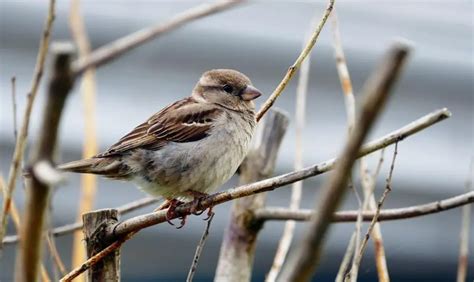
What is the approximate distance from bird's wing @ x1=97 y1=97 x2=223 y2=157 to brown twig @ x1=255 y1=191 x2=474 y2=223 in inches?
24.1

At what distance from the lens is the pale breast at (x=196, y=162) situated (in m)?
3.37

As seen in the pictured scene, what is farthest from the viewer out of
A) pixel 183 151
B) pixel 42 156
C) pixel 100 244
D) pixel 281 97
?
pixel 281 97

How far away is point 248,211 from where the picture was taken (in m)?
3.22

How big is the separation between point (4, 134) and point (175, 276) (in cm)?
186

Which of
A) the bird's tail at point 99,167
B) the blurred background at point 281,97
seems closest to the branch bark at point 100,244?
the bird's tail at point 99,167

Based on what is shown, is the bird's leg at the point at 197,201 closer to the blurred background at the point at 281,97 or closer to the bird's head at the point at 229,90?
the bird's head at the point at 229,90

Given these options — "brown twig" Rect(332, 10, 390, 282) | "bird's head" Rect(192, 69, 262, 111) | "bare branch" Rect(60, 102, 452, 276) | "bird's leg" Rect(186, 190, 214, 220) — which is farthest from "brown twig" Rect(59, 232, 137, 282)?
"bird's head" Rect(192, 69, 262, 111)

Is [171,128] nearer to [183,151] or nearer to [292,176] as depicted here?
[183,151]

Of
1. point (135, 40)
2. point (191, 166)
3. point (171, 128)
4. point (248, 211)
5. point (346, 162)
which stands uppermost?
point (171, 128)

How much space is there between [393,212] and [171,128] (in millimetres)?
1422

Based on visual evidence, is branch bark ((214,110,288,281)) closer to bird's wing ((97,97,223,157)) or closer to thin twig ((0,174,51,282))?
bird's wing ((97,97,223,157))

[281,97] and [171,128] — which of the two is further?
[281,97]

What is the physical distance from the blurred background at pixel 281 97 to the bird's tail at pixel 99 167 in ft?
11.3

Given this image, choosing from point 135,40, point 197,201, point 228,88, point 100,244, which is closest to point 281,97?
point 228,88
